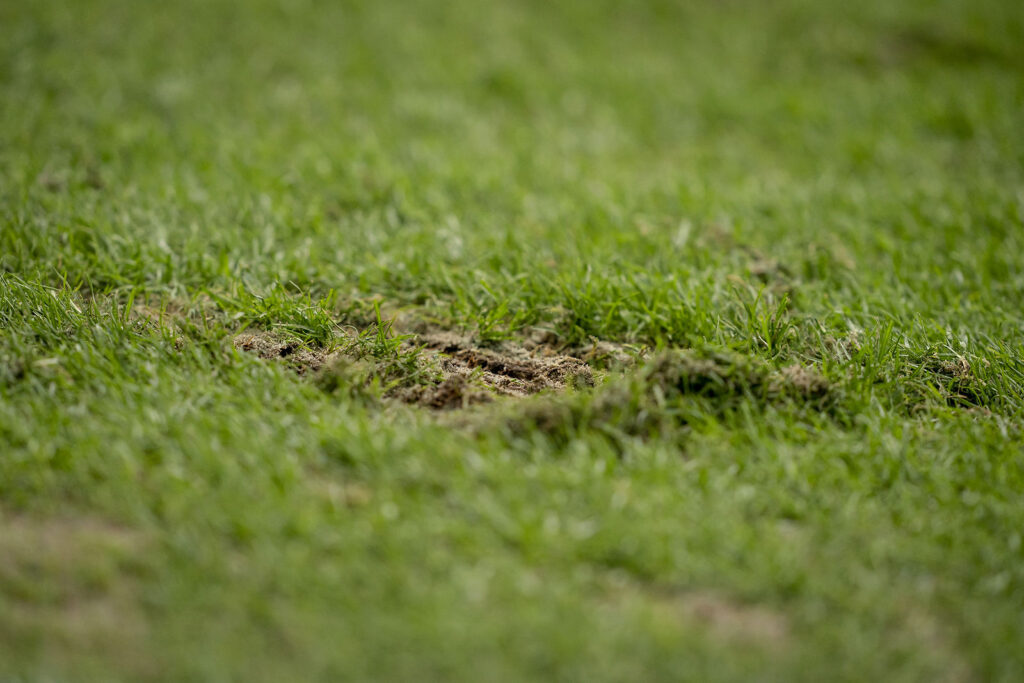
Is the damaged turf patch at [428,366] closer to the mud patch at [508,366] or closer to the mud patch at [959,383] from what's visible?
the mud patch at [508,366]

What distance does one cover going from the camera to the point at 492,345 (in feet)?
10.8

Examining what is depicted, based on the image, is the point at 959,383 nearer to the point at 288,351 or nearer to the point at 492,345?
the point at 492,345

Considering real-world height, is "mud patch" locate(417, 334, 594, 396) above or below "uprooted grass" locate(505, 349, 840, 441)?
below

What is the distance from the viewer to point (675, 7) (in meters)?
7.81

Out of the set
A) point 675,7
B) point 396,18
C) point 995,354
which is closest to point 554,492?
point 995,354

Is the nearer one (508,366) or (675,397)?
(675,397)

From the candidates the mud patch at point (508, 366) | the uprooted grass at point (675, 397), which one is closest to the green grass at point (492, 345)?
the uprooted grass at point (675, 397)

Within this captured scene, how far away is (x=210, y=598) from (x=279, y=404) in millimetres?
842

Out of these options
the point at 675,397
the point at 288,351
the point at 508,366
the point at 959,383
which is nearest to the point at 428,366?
the point at 508,366

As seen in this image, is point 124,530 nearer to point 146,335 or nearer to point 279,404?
point 279,404

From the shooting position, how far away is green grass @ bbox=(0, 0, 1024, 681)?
6.45 ft

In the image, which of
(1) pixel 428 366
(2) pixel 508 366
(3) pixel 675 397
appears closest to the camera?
(3) pixel 675 397

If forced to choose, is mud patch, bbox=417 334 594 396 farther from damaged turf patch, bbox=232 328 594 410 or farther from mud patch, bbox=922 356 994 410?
mud patch, bbox=922 356 994 410

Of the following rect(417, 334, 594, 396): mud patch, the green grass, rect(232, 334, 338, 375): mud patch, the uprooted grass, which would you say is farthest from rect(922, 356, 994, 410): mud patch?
rect(232, 334, 338, 375): mud patch
